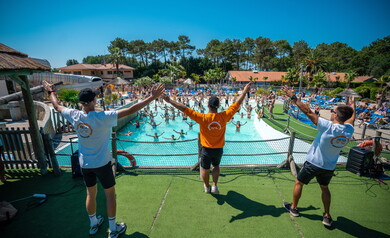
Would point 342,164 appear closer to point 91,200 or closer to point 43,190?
point 91,200

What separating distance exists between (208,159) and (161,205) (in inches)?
49.4

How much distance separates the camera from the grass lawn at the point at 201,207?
112 inches

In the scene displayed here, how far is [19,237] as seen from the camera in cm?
270

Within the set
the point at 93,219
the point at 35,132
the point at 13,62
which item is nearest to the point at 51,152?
the point at 35,132

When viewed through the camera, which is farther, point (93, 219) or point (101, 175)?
point (93, 219)

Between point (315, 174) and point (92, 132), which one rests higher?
point (92, 132)

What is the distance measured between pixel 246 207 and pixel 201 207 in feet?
2.74

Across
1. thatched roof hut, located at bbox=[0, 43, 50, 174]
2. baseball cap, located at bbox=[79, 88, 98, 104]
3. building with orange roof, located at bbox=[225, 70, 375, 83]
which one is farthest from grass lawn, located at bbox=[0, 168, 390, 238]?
building with orange roof, located at bbox=[225, 70, 375, 83]

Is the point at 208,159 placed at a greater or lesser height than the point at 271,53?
lesser

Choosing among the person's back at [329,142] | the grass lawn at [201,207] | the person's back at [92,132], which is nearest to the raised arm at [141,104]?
the person's back at [92,132]

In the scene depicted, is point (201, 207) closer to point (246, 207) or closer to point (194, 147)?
point (246, 207)

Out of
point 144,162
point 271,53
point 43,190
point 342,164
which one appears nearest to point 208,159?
point 43,190

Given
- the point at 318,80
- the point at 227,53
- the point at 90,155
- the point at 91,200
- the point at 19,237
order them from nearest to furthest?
the point at 90,155, the point at 91,200, the point at 19,237, the point at 318,80, the point at 227,53

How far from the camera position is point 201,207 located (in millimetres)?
3344
